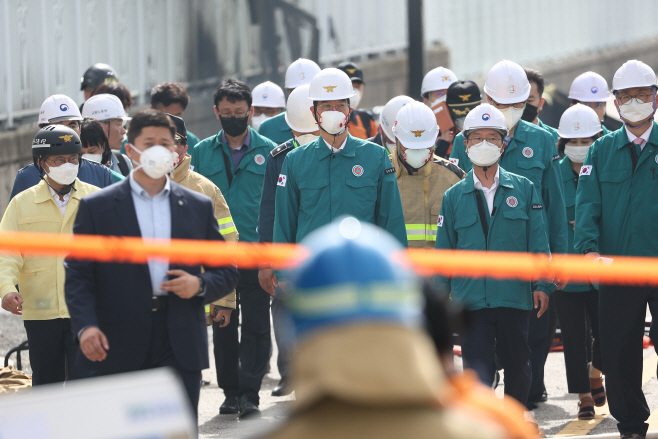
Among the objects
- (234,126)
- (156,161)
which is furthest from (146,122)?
(234,126)

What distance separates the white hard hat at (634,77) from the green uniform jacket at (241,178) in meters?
2.81

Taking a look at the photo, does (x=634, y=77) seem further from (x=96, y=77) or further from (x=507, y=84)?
(x=96, y=77)

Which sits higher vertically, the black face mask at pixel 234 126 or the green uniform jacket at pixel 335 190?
the black face mask at pixel 234 126

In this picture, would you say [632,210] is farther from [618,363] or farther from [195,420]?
[195,420]

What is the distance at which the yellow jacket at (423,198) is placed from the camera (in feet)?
25.1

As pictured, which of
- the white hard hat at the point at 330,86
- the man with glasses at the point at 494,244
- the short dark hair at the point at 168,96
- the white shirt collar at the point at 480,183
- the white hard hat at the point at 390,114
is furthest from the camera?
the short dark hair at the point at 168,96

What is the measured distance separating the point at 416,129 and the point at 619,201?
162 centimetres

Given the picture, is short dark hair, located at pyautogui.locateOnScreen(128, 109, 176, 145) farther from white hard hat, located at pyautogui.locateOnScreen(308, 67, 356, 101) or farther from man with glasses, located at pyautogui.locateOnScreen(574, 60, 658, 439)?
man with glasses, located at pyautogui.locateOnScreen(574, 60, 658, 439)

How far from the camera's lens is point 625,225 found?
262 inches

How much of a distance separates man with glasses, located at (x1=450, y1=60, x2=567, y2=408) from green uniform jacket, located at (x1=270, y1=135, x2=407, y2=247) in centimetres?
100

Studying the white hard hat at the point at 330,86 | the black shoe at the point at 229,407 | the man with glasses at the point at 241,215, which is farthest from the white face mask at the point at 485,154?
the black shoe at the point at 229,407

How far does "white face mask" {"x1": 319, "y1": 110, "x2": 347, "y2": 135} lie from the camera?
705cm

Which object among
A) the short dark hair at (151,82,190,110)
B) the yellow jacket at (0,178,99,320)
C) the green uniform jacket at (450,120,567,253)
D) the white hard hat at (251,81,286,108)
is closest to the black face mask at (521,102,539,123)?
the green uniform jacket at (450,120,567,253)

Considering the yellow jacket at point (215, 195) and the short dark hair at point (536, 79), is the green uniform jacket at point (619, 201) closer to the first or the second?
the yellow jacket at point (215, 195)
